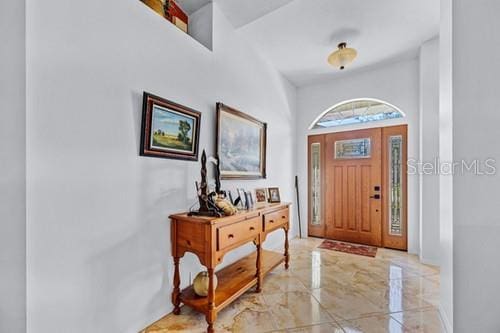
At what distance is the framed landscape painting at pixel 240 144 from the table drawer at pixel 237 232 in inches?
26.0

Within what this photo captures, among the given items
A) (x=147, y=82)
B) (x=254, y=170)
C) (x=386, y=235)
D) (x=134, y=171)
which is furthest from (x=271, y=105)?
(x=386, y=235)

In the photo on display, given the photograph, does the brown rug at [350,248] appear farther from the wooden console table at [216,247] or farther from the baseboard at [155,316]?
the baseboard at [155,316]

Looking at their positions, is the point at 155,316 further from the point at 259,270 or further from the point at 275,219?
the point at 275,219

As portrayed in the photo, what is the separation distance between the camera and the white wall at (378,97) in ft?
11.8

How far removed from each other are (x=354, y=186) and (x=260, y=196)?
2000 mm

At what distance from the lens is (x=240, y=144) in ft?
9.68

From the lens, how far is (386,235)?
3.82 metres

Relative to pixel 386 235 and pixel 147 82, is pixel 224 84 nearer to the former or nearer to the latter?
pixel 147 82

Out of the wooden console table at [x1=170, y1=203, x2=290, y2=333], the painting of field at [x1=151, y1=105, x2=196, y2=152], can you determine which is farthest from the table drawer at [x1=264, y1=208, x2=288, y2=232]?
the painting of field at [x1=151, y1=105, x2=196, y2=152]

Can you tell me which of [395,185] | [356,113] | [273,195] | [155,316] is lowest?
[155,316]

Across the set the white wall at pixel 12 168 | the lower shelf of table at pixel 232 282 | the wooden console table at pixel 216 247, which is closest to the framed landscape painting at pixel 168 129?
the wooden console table at pixel 216 247

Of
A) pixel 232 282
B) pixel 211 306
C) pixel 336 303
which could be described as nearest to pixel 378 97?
pixel 336 303

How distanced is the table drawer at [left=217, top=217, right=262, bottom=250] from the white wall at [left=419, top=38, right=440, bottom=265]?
247 centimetres

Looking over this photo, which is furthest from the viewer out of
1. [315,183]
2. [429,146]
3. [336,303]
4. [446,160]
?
[315,183]
